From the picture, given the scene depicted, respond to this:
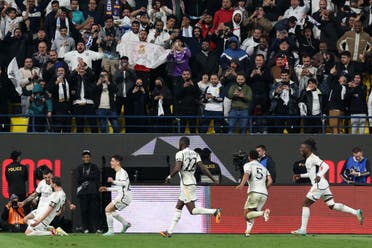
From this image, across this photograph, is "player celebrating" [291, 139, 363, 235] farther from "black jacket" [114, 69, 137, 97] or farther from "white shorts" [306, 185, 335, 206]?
"black jacket" [114, 69, 137, 97]

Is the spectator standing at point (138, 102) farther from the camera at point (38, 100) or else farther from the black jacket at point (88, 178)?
the black jacket at point (88, 178)

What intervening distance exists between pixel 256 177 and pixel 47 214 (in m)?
4.63

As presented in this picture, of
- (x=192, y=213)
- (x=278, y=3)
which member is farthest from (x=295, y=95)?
(x=192, y=213)

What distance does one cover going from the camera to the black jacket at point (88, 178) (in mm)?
29922

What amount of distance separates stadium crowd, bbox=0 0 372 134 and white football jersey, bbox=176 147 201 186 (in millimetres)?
4526

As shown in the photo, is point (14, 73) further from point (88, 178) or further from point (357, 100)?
point (357, 100)

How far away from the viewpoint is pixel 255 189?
27562 mm

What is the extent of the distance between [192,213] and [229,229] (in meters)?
2.97

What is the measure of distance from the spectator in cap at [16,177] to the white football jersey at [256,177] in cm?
630

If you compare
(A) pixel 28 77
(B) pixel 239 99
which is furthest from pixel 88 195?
(B) pixel 239 99

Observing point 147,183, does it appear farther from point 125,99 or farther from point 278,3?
point 278,3

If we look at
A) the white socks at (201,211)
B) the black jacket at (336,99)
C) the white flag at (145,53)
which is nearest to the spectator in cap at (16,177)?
the white flag at (145,53)

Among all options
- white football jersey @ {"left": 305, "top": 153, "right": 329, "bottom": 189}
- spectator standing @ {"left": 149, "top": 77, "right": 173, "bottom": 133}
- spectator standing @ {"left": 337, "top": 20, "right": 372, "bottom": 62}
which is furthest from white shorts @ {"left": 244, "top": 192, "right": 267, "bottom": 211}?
spectator standing @ {"left": 337, "top": 20, "right": 372, "bottom": 62}

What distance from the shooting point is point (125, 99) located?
32469mm
